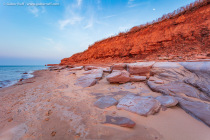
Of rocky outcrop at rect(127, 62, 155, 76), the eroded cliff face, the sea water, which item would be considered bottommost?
the sea water

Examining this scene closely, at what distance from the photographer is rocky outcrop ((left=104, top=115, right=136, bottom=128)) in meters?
1.16

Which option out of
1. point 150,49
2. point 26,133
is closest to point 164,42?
point 150,49

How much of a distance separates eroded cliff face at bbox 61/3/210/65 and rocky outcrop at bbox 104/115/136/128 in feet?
17.5

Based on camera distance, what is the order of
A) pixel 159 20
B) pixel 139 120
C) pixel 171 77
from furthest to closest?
1. pixel 159 20
2. pixel 171 77
3. pixel 139 120

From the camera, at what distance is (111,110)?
154cm

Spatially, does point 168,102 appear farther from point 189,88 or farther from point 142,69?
point 142,69

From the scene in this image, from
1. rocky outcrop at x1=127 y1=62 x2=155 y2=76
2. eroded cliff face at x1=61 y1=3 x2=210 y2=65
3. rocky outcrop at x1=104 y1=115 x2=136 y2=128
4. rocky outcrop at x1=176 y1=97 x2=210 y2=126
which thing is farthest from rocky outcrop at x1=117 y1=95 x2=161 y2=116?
eroded cliff face at x1=61 y1=3 x2=210 y2=65

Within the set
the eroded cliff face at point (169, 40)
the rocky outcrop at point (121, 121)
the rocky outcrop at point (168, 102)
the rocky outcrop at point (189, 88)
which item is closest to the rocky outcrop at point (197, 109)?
the rocky outcrop at point (189, 88)

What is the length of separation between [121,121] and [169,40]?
28.1 ft

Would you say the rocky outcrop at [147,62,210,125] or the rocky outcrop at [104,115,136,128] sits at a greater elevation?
the rocky outcrop at [147,62,210,125]

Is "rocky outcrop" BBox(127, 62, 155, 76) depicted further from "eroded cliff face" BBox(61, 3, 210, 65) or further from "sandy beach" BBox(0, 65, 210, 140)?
"eroded cliff face" BBox(61, 3, 210, 65)

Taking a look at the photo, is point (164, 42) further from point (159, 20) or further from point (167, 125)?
point (167, 125)

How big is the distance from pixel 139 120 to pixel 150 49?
26.5ft

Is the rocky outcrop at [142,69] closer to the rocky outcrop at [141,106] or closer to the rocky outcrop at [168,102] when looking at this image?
the rocky outcrop at [168,102]
